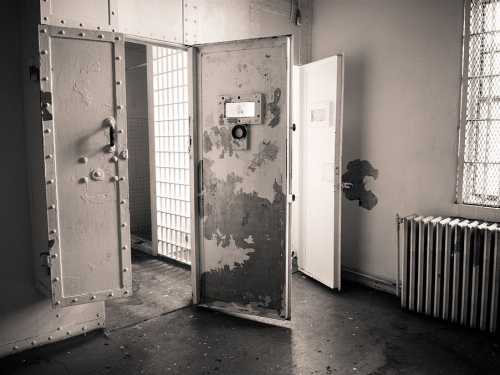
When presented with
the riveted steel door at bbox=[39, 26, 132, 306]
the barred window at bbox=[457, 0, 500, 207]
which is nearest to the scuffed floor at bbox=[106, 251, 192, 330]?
the riveted steel door at bbox=[39, 26, 132, 306]

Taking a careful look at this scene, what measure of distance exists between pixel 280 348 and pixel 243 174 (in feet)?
4.18

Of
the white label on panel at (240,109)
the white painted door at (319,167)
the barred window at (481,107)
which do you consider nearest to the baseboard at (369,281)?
the white painted door at (319,167)

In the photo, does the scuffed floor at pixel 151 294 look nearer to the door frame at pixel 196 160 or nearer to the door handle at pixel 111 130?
the door frame at pixel 196 160

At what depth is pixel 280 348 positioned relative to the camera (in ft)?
8.99

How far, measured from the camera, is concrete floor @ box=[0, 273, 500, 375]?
8.20ft

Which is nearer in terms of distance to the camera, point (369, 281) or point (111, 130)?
point (111, 130)

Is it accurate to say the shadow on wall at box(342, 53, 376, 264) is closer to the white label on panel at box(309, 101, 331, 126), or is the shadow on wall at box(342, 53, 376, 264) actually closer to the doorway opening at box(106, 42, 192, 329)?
the white label on panel at box(309, 101, 331, 126)

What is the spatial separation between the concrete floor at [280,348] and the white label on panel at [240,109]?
1.58 m

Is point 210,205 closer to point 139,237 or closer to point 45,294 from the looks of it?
point 45,294

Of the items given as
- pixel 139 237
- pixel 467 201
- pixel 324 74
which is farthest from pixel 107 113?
Answer: pixel 139 237

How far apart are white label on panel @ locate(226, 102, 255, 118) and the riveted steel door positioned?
2.82 feet

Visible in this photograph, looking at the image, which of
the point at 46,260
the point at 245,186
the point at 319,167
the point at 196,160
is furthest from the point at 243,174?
the point at 46,260

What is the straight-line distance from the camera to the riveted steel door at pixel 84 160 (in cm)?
236

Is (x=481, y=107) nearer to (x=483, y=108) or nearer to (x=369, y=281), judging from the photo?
(x=483, y=108)
